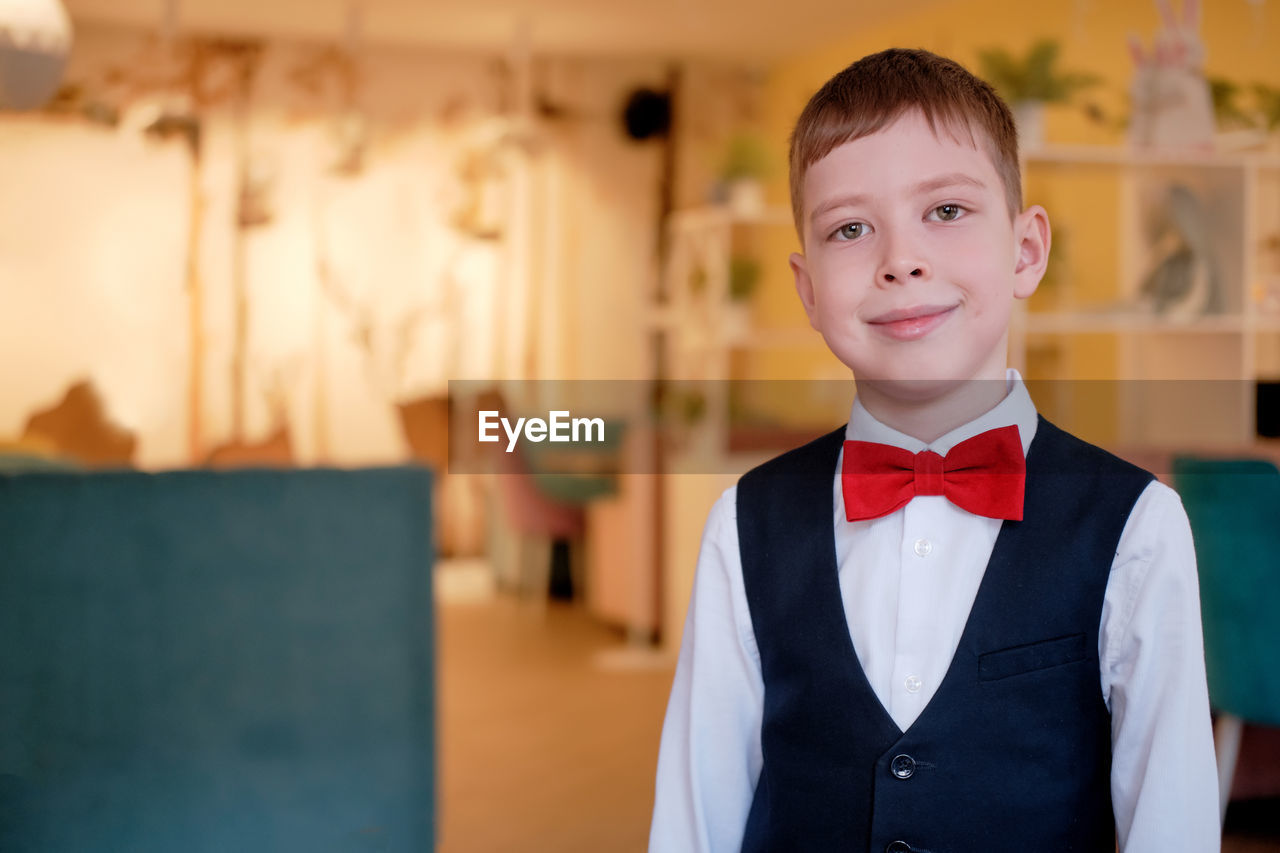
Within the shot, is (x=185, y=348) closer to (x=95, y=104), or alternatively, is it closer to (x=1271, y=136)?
(x=95, y=104)

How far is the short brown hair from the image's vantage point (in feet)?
2.55

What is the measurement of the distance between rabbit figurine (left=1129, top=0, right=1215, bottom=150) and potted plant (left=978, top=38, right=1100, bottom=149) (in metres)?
0.15

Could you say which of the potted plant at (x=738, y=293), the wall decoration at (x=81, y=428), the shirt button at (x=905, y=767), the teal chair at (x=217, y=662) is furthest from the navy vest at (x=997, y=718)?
the wall decoration at (x=81, y=428)

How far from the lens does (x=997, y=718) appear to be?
2.63 feet

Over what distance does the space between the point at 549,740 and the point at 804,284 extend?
327 centimetres

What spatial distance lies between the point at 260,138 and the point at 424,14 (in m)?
1.41

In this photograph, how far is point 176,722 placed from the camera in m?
1.78

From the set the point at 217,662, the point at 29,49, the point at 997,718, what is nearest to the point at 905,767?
the point at 997,718

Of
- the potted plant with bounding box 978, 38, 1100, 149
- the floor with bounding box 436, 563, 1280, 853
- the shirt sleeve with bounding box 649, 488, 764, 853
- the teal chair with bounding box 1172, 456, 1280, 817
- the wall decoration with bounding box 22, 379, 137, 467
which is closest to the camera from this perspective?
the shirt sleeve with bounding box 649, 488, 764, 853

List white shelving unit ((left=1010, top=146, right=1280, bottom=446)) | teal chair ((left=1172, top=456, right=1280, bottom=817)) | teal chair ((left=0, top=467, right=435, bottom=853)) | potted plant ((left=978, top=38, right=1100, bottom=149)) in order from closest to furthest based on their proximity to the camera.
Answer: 1. teal chair ((left=0, top=467, right=435, bottom=853))
2. teal chair ((left=1172, top=456, right=1280, bottom=817))
3. potted plant ((left=978, top=38, right=1100, bottom=149))
4. white shelving unit ((left=1010, top=146, right=1280, bottom=446))

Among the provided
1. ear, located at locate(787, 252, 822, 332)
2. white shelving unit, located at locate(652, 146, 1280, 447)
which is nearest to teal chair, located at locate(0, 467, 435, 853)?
ear, located at locate(787, 252, 822, 332)

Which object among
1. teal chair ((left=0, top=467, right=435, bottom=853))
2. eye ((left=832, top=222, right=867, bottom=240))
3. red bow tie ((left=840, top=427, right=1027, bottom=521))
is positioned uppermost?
eye ((left=832, top=222, right=867, bottom=240))

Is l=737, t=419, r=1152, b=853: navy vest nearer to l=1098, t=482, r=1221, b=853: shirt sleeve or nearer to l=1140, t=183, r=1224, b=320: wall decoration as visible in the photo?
l=1098, t=482, r=1221, b=853: shirt sleeve

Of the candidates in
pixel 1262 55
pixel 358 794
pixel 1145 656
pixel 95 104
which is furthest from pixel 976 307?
pixel 95 104
